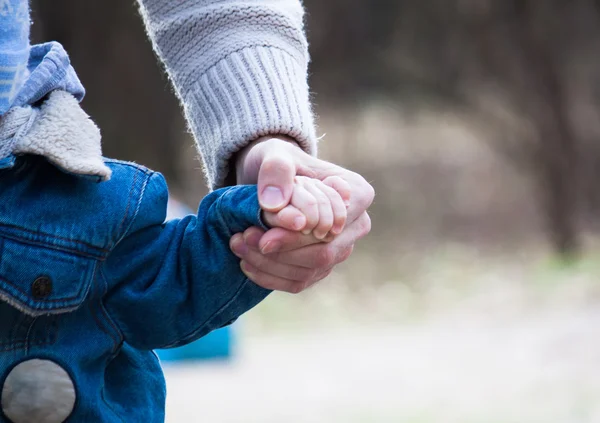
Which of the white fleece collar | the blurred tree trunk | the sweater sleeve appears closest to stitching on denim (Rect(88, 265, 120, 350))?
the white fleece collar

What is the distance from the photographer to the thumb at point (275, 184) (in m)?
0.77

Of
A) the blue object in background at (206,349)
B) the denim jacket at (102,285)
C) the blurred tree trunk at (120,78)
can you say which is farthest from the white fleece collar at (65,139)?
the blurred tree trunk at (120,78)

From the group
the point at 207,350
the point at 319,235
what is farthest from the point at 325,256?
the point at 207,350

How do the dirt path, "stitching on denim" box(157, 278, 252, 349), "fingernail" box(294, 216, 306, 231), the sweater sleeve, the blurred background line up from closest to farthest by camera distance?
"fingernail" box(294, 216, 306, 231) → "stitching on denim" box(157, 278, 252, 349) → the sweater sleeve → the dirt path → the blurred background

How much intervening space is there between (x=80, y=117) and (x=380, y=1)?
4808 millimetres

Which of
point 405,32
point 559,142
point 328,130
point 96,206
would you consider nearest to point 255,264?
point 96,206

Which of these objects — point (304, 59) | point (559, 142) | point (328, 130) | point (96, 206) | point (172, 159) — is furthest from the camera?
point (328, 130)

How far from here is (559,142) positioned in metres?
5.16

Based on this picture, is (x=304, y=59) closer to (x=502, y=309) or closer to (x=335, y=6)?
(x=502, y=309)

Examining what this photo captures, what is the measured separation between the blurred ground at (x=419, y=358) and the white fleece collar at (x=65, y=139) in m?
1.84

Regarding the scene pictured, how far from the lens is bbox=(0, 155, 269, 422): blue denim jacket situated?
2.60 ft

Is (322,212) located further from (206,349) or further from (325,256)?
(206,349)

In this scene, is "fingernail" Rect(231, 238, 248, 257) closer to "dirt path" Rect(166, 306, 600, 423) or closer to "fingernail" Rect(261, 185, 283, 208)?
"fingernail" Rect(261, 185, 283, 208)

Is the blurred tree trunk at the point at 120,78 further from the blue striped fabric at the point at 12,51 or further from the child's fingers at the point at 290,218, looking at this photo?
the child's fingers at the point at 290,218
